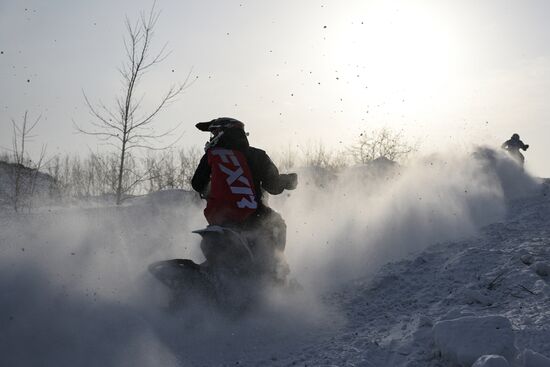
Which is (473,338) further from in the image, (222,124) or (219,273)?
(222,124)

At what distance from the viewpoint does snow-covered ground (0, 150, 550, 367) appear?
11.4ft

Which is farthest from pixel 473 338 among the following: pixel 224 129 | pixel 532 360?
pixel 224 129

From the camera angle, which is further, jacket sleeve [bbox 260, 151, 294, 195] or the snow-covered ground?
jacket sleeve [bbox 260, 151, 294, 195]

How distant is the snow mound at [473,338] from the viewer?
290 cm

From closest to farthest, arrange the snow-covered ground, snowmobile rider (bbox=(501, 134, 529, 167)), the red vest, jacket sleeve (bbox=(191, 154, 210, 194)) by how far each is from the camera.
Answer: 1. the snow-covered ground
2. the red vest
3. jacket sleeve (bbox=(191, 154, 210, 194))
4. snowmobile rider (bbox=(501, 134, 529, 167))

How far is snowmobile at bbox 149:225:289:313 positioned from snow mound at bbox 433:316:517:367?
6.14 ft

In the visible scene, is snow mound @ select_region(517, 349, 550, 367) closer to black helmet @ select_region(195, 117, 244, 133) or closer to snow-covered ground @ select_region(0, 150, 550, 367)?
snow-covered ground @ select_region(0, 150, 550, 367)

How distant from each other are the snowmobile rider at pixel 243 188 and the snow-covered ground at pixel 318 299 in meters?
0.54

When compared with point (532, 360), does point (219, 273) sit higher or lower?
higher

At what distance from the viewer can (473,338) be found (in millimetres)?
3010

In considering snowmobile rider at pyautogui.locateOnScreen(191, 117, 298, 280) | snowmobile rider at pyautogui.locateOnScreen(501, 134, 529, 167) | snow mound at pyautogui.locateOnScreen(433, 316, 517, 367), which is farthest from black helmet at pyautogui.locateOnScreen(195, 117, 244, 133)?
snowmobile rider at pyautogui.locateOnScreen(501, 134, 529, 167)

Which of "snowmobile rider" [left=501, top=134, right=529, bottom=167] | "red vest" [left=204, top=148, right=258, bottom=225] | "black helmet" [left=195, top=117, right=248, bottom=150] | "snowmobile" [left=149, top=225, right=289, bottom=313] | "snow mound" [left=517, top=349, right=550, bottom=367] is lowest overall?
"snow mound" [left=517, top=349, right=550, bottom=367]

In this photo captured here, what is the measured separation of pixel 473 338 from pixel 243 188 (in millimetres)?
2475

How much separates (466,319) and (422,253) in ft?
9.92
